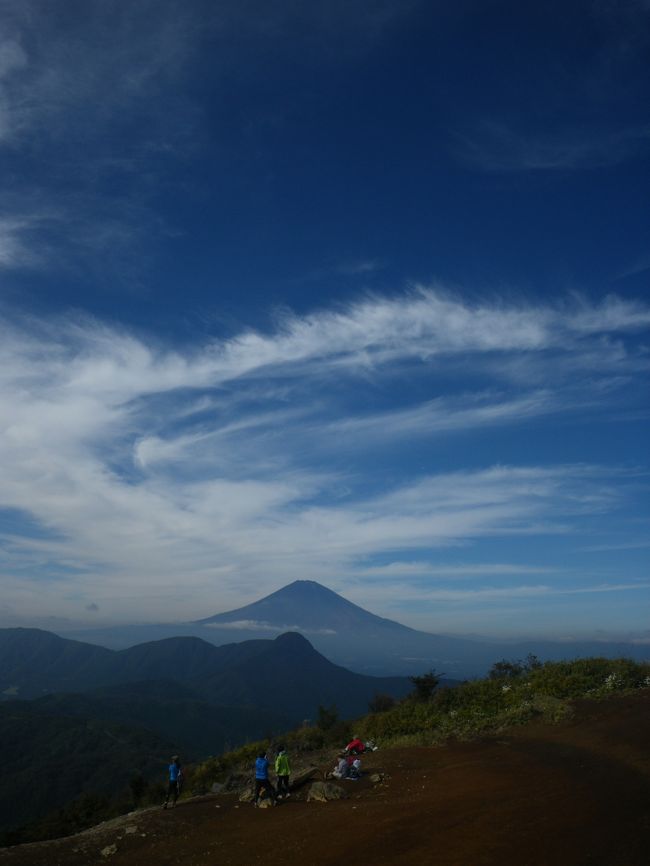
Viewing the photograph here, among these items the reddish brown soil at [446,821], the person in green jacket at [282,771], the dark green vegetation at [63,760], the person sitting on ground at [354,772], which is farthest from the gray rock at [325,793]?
the dark green vegetation at [63,760]

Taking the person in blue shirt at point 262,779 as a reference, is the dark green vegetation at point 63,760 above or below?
below

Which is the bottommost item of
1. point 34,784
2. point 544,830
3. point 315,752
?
point 34,784

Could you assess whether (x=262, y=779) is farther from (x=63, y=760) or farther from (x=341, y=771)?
(x=63, y=760)

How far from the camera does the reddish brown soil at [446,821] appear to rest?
37.5 feet

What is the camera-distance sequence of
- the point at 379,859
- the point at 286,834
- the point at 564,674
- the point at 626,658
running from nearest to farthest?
the point at 379,859 → the point at 286,834 → the point at 564,674 → the point at 626,658

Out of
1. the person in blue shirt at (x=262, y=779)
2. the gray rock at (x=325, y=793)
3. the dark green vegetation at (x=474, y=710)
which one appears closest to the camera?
the gray rock at (x=325, y=793)

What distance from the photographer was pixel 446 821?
13.1m

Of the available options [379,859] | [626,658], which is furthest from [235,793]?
[626,658]

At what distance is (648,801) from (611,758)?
3.85m

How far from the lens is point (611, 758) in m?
16.7

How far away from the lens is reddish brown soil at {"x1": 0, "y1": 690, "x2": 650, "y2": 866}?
37.5ft

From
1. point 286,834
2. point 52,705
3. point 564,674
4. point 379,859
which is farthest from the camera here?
point 52,705

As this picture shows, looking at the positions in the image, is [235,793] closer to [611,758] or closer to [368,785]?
[368,785]

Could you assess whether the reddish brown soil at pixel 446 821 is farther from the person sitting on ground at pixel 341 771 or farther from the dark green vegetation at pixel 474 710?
the dark green vegetation at pixel 474 710
